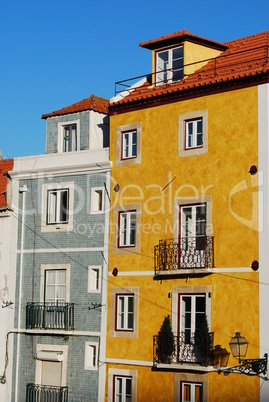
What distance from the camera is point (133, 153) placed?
36.2 meters

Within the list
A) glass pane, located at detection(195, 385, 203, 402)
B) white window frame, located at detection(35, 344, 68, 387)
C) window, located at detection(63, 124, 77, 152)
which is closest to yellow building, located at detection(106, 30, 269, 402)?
glass pane, located at detection(195, 385, 203, 402)

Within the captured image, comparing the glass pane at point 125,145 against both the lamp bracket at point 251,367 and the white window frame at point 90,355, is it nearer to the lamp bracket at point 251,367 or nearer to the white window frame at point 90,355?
the white window frame at point 90,355

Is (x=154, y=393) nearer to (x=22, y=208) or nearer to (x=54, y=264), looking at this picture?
(x=54, y=264)

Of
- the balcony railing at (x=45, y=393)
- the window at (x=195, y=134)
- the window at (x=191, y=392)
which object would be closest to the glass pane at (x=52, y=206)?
the balcony railing at (x=45, y=393)

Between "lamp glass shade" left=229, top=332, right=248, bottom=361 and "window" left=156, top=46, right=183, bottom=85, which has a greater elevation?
"window" left=156, top=46, right=183, bottom=85

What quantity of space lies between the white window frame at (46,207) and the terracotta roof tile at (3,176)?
6.11 ft

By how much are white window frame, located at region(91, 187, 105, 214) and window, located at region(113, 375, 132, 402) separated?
21.3 feet

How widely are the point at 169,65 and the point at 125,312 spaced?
968 cm

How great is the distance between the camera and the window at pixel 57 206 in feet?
124

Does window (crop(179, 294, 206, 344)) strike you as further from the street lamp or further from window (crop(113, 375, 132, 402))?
window (crop(113, 375, 132, 402))

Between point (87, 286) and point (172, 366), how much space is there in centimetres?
542

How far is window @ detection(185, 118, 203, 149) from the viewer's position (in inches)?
1341

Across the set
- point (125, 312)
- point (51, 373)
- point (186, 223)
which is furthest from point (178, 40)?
point (51, 373)

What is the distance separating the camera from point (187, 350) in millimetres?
32656
